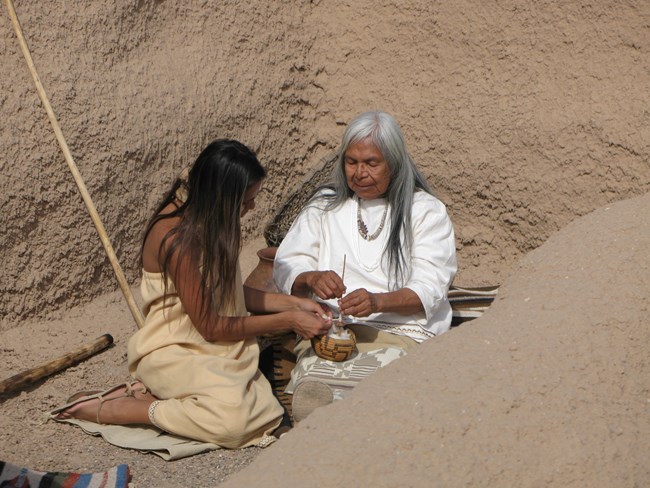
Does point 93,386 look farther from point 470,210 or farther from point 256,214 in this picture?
point 470,210

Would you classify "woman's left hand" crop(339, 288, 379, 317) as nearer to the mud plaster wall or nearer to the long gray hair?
the long gray hair

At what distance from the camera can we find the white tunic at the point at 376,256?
15.4 ft

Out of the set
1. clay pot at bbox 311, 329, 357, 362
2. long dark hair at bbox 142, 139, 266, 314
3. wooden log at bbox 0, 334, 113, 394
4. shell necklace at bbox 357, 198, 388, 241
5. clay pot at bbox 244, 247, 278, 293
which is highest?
long dark hair at bbox 142, 139, 266, 314

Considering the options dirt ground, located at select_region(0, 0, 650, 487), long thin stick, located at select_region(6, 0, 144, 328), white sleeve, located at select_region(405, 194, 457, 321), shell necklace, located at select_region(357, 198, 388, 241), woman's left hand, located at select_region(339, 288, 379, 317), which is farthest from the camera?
long thin stick, located at select_region(6, 0, 144, 328)

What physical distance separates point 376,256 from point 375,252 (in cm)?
2

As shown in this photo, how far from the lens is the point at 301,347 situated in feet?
15.5

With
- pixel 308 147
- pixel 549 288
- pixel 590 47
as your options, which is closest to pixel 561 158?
pixel 590 47

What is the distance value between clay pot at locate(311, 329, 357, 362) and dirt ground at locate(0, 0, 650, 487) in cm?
55

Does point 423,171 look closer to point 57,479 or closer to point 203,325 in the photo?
point 203,325

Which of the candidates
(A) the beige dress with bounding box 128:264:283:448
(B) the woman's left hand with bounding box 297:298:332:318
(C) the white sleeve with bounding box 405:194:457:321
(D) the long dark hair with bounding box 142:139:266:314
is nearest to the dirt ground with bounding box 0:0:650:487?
(A) the beige dress with bounding box 128:264:283:448

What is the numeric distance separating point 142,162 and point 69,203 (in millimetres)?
579

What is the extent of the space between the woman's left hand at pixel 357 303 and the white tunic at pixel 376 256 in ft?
0.85

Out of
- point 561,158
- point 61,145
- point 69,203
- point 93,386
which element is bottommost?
point 93,386

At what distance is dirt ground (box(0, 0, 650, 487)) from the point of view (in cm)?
319
